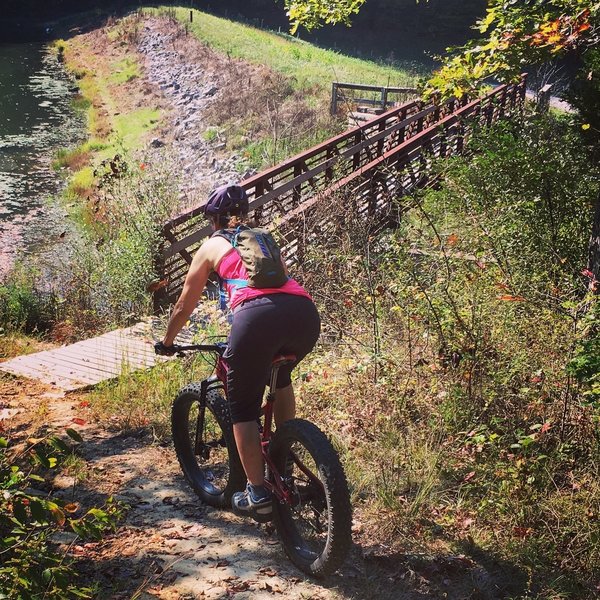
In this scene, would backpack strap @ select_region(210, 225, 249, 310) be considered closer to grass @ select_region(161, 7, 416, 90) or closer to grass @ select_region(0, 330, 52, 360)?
grass @ select_region(0, 330, 52, 360)

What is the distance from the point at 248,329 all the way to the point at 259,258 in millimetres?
374

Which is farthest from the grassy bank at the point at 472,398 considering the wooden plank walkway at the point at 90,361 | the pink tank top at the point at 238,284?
the pink tank top at the point at 238,284

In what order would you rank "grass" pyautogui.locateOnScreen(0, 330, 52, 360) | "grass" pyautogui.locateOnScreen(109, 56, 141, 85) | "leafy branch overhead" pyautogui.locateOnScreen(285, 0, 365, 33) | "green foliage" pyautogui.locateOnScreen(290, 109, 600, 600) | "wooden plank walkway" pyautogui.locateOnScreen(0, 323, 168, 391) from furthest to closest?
"grass" pyautogui.locateOnScreen(109, 56, 141, 85), "leafy branch overhead" pyautogui.locateOnScreen(285, 0, 365, 33), "grass" pyautogui.locateOnScreen(0, 330, 52, 360), "wooden plank walkway" pyautogui.locateOnScreen(0, 323, 168, 391), "green foliage" pyautogui.locateOnScreen(290, 109, 600, 600)

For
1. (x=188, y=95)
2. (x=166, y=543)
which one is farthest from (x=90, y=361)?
(x=188, y=95)

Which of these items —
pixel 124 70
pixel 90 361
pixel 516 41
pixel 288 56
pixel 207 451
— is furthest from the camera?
pixel 124 70

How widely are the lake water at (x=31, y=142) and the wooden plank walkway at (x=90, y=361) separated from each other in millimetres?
8515

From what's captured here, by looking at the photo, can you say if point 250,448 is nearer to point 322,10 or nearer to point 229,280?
point 229,280

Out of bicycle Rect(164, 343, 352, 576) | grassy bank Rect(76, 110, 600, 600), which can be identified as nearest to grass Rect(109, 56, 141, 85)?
grassy bank Rect(76, 110, 600, 600)

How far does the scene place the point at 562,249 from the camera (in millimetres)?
7574

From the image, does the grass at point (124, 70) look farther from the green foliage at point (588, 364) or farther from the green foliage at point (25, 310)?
the green foliage at point (588, 364)

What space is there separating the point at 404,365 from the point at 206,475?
5.84 ft

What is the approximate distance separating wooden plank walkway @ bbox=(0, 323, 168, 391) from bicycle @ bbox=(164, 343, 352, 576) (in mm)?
2367

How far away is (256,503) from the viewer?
407cm

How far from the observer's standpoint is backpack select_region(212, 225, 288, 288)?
3.86m
